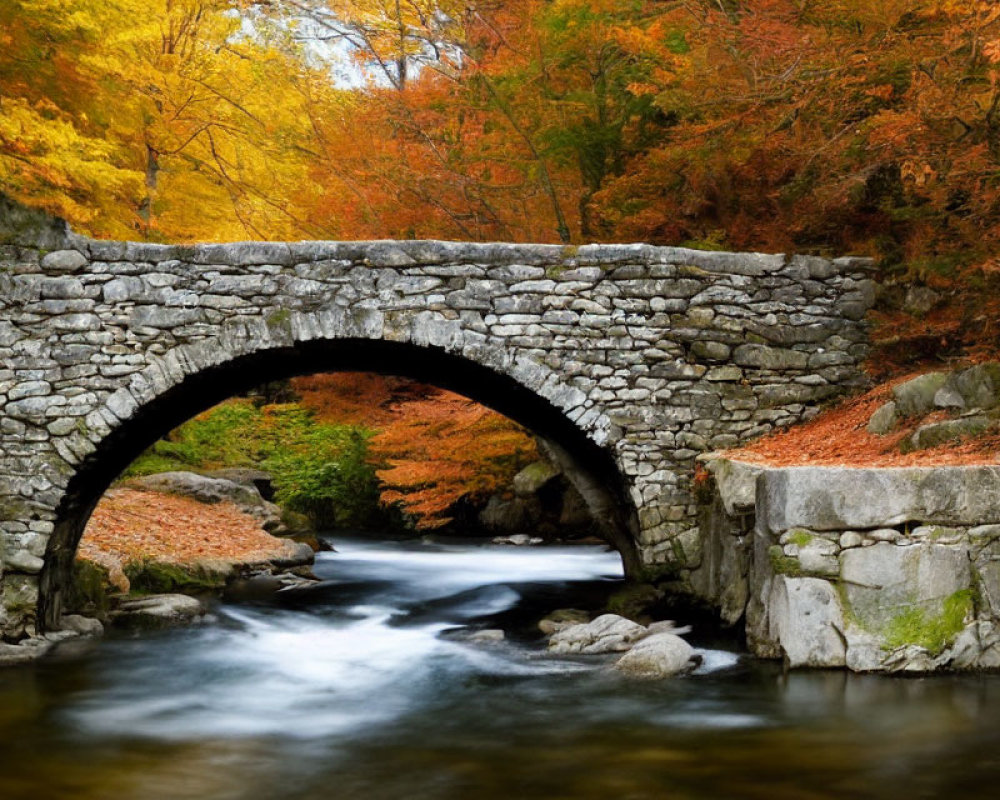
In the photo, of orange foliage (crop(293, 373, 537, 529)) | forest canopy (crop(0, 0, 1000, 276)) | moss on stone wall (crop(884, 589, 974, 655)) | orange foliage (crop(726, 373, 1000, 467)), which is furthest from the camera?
orange foliage (crop(293, 373, 537, 529))

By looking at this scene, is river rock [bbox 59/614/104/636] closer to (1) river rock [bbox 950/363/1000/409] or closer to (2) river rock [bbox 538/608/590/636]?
(2) river rock [bbox 538/608/590/636]

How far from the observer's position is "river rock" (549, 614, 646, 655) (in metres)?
7.55

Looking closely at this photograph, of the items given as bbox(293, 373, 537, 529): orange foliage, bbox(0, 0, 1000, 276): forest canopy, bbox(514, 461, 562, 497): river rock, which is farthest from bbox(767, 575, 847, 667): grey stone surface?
bbox(514, 461, 562, 497): river rock

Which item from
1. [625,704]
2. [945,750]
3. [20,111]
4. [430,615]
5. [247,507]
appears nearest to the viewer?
[945,750]

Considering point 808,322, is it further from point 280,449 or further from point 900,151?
point 280,449

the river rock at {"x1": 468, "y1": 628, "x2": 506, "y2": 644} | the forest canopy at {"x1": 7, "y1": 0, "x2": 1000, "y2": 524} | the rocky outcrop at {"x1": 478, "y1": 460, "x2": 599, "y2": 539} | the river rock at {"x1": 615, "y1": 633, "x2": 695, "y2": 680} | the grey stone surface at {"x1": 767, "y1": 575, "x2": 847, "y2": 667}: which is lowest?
the river rock at {"x1": 468, "y1": 628, "x2": 506, "y2": 644}

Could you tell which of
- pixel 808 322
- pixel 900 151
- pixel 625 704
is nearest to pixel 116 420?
pixel 625 704

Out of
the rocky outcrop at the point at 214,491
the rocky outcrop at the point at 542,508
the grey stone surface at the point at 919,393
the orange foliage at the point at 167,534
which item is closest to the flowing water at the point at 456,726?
the grey stone surface at the point at 919,393

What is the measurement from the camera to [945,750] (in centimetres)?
512

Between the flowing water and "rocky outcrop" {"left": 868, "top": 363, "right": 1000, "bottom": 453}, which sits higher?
"rocky outcrop" {"left": 868, "top": 363, "right": 1000, "bottom": 453}

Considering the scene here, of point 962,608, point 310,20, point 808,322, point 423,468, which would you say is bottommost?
point 962,608

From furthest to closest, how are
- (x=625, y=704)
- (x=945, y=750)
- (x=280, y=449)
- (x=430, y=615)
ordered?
(x=280, y=449)
(x=430, y=615)
(x=625, y=704)
(x=945, y=750)

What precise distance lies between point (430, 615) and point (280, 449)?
34.2 ft

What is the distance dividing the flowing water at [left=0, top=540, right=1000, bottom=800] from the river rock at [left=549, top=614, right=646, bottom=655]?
0.20 m
